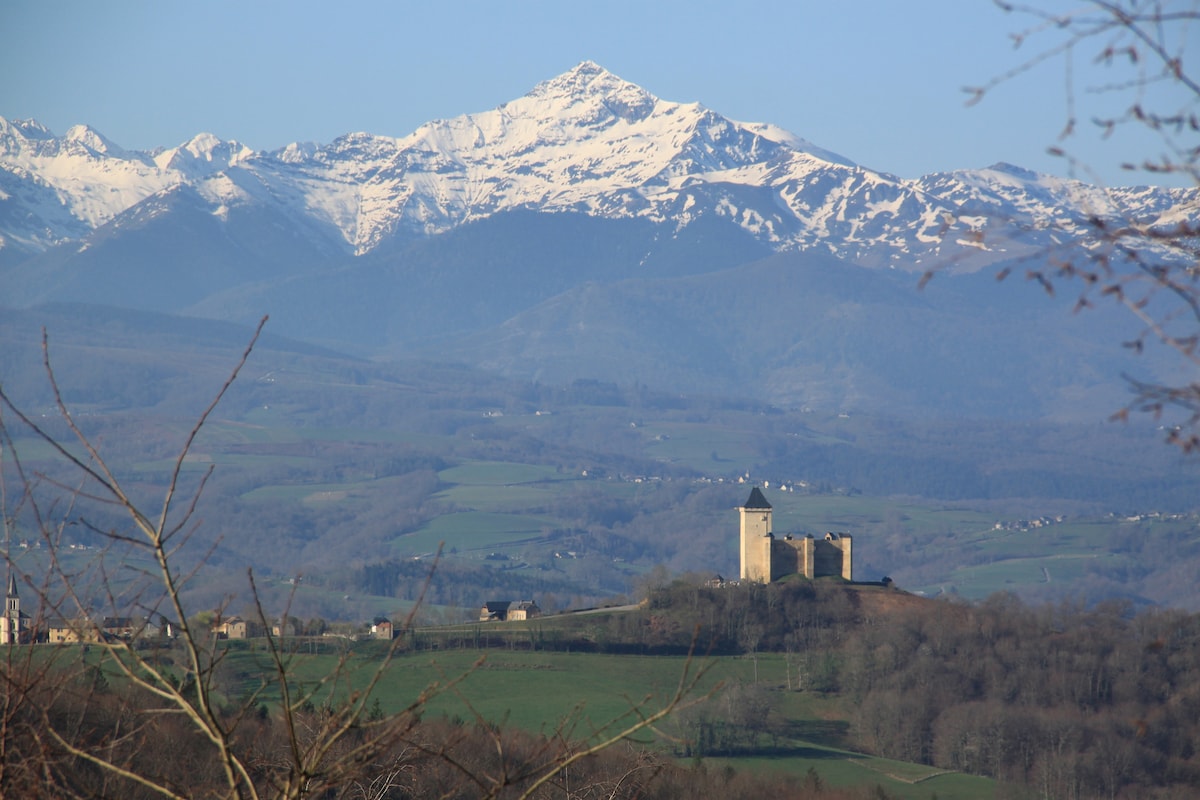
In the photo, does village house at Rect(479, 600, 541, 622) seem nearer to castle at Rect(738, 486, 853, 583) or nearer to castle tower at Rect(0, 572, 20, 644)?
castle at Rect(738, 486, 853, 583)

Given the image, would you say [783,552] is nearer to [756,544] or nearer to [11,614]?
[756,544]

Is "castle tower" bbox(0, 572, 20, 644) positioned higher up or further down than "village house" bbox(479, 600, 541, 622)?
higher up

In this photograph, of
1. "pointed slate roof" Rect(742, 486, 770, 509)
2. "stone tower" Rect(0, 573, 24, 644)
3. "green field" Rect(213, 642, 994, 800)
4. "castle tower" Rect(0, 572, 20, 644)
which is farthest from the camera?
"pointed slate roof" Rect(742, 486, 770, 509)

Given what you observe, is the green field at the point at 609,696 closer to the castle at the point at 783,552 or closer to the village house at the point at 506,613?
the castle at the point at 783,552

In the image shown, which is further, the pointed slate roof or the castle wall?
the pointed slate roof

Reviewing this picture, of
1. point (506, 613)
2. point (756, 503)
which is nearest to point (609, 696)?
point (756, 503)

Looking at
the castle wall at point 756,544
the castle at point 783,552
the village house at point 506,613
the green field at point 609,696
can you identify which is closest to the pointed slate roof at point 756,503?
the castle at point 783,552

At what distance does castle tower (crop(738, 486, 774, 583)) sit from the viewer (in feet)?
292

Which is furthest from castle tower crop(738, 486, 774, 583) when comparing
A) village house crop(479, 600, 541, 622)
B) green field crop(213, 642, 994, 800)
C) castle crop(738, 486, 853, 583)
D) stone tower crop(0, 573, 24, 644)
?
stone tower crop(0, 573, 24, 644)

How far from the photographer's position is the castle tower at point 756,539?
89.0 metres

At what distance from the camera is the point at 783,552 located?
295 ft

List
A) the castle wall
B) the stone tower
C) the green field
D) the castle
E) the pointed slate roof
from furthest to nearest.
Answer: the pointed slate roof < the castle < the castle wall < the green field < the stone tower

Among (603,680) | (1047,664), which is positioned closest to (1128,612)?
(1047,664)

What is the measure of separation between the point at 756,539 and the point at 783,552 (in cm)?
168
